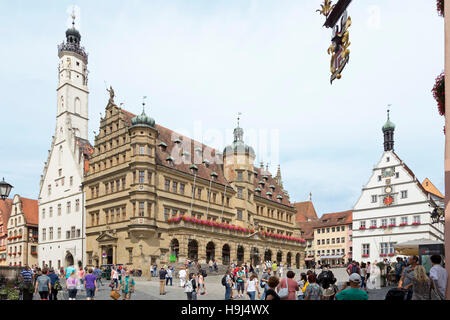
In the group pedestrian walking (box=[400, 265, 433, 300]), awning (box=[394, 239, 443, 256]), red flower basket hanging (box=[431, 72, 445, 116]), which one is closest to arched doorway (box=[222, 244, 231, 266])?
awning (box=[394, 239, 443, 256])

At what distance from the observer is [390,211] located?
5875 cm

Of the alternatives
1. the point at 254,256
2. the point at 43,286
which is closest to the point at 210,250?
the point at 254,256

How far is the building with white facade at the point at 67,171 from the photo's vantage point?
54219 mm

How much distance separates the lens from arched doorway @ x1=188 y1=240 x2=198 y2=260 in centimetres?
4881

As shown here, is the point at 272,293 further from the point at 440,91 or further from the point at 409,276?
the point at 440,91

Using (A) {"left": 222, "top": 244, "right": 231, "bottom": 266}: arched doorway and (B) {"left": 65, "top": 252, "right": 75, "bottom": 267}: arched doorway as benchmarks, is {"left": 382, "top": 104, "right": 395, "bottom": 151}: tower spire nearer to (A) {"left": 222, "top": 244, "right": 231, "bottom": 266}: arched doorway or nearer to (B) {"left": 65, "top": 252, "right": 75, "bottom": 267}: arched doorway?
(A) {"left": 222, "top": 244, "right": 231, "bottom": 266}: arched doorway

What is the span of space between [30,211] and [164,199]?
96.7 feet

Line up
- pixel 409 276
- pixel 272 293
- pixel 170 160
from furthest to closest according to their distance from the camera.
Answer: pixel 170 160, pixel 409 276, pixel 272 293

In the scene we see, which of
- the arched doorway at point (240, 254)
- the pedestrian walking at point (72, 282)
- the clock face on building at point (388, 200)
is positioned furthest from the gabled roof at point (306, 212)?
the pedestrian walking at point (72, 282)

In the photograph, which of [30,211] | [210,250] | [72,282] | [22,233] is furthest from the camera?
[30,211]

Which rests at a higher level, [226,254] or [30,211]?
[30,211]

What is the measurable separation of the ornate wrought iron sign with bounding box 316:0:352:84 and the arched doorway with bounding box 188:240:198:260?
42517mm
